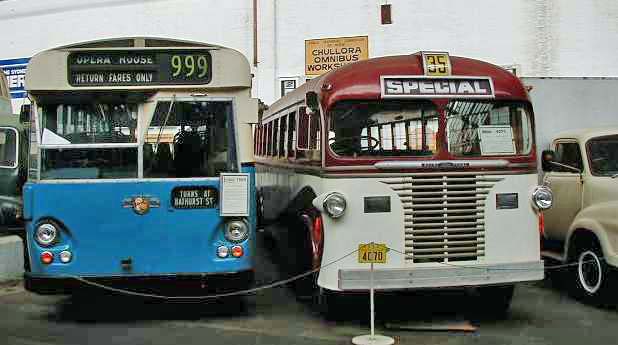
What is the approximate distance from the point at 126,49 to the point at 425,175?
326cm

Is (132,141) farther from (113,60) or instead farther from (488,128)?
(488,128)

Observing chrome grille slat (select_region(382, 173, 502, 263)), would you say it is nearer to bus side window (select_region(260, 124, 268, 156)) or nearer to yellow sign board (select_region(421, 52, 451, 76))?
yellow sign board (select_region(421, 52, 451, 76))

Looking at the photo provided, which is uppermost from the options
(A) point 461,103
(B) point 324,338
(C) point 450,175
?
(A) point 461,103

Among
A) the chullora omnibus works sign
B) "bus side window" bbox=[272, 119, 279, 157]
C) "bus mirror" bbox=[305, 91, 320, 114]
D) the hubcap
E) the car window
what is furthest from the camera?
the chullora omnibus works sign

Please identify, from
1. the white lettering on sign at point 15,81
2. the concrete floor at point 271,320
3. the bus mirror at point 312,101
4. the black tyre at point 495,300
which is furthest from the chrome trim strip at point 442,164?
the white lettering on sign at point 15,81

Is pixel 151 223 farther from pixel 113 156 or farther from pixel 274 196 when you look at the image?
pixel 274 196

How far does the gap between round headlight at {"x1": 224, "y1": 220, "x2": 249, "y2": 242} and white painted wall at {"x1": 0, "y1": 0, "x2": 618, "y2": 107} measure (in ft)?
38.8

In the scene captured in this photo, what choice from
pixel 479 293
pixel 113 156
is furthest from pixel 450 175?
pixel 113 156

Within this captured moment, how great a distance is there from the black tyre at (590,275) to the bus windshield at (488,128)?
5.70ft

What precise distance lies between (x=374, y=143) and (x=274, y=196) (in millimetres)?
3800

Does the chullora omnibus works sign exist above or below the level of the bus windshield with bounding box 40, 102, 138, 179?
above

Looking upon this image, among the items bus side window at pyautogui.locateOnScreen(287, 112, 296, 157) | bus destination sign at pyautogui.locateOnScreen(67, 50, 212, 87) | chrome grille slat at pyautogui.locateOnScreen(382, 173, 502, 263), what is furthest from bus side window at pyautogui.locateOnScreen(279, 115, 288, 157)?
chrome grille slat at pyautogui.locateOnScreen(382, 173, 502, 263)

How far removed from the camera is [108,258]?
23.2 feet

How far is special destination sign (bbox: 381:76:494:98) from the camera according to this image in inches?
274
